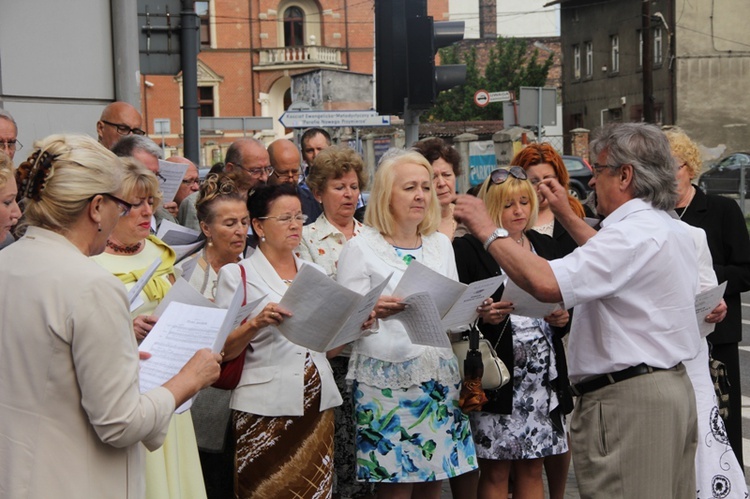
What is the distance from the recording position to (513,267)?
13.8 feet

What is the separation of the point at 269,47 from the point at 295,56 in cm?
189

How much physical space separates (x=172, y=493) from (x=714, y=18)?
138 feet

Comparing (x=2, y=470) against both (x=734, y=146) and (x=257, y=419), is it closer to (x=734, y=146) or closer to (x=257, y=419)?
(x=257, y=419)

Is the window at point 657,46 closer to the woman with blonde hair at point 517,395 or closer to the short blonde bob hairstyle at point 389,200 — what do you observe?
the woman with blonde hair at point 517,395

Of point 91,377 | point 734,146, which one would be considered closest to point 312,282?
point 91,377

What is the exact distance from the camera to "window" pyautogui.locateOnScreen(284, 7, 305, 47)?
66.8 meters

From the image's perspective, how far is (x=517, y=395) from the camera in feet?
18.0

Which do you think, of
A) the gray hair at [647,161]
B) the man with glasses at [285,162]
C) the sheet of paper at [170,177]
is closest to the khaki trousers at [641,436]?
the gray hair at [647,161]

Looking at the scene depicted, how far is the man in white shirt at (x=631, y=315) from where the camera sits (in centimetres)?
413

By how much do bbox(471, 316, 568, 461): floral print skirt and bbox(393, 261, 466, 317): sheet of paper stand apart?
2.76 feet

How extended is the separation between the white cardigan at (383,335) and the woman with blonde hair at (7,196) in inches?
69.0

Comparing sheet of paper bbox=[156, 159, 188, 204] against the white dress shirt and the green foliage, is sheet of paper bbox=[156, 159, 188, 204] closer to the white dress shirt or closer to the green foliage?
the white dress shirt

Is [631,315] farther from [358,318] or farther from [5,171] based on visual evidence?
[5,171]

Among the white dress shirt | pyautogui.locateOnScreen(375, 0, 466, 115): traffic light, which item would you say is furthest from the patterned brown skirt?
pyautogui.locateOnScreen(375, 0, 466, 115): traffic light
